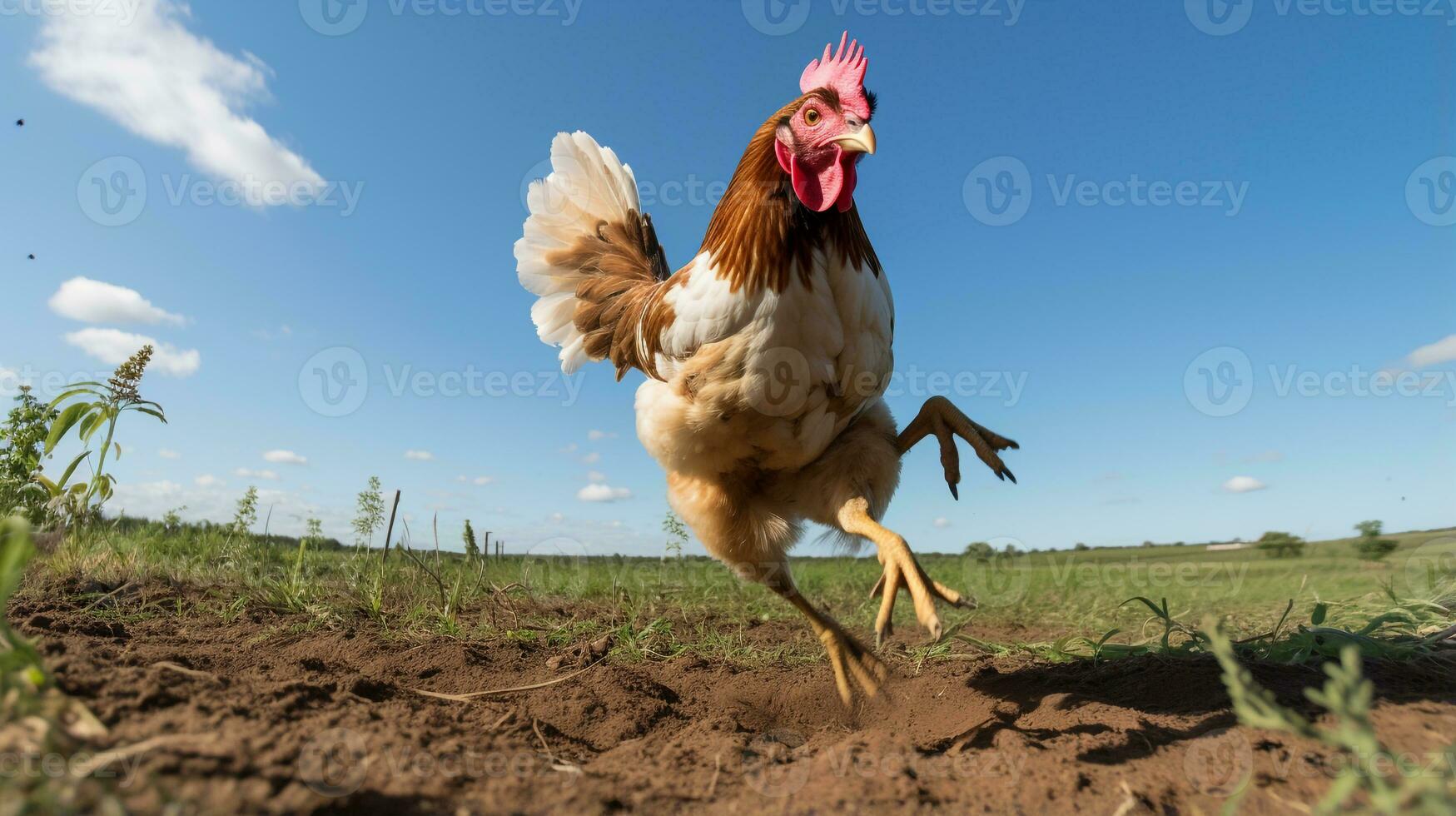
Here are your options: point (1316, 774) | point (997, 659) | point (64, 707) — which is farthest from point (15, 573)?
point (997, 659)

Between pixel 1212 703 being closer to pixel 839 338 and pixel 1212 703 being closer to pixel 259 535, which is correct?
pixel 839 338

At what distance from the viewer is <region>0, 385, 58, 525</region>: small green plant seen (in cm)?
383

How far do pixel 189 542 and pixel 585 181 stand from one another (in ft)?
13.8

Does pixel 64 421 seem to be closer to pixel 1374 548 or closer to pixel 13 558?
pixel 13 558

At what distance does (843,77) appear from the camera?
304 cm

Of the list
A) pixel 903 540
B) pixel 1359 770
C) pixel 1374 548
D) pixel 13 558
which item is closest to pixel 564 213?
pixel 903 540

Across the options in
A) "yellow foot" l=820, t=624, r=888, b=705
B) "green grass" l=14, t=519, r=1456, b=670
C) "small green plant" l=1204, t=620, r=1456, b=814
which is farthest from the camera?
"green grass" l=14, t=519, r=1456, b=670

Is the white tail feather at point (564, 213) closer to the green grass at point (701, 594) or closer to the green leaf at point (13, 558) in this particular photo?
the green grass at point (701, 594)

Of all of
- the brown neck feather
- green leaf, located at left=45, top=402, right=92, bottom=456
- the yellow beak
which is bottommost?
green leaf, located at left=45, top=402, right=92, bottom=456

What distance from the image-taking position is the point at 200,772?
100 centimetres

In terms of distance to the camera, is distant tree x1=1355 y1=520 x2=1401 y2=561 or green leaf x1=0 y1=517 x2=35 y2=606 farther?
distant tree x1=1355 y1=520 x2=1401 y2=561

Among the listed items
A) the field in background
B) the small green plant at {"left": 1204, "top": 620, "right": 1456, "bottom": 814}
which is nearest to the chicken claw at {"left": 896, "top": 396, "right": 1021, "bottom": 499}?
the field in background

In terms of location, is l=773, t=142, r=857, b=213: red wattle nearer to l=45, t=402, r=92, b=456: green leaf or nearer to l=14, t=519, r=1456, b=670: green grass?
l=14, t=519, r=1456, b=670: green grass

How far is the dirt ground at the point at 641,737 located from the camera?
1.14 meters
